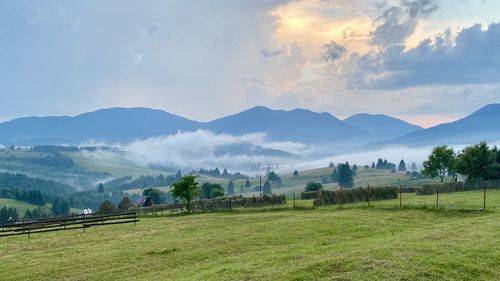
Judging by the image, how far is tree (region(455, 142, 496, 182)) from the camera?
98.8 meters

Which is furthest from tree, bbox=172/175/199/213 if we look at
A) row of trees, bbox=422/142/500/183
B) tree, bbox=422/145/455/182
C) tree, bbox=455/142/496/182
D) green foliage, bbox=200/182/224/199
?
green foliage, bbox=200/182/224/199

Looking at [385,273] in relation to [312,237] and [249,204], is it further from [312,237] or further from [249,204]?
[249,204]

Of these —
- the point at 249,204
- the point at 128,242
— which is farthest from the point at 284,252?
the point at 249,204

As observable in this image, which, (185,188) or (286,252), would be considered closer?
(286,252)

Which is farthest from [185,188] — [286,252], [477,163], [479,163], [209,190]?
[209,190]

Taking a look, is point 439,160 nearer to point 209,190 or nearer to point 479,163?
point 479,163

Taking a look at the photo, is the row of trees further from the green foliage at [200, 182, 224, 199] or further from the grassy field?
the green foliage at [200, 182, 224, 199]

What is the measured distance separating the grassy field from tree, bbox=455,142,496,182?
63403 millimetres

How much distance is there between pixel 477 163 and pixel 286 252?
3440 inches

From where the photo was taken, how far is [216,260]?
2577cm

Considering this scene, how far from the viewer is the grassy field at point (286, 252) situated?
19578 millimetres

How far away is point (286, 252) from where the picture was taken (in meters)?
25.5

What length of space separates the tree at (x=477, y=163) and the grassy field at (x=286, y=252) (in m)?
63.4

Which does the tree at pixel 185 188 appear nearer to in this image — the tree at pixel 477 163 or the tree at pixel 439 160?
the tree at pixel 477 163
